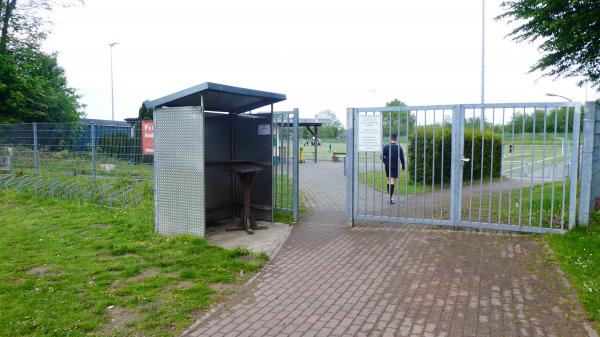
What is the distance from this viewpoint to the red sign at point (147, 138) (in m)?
10.4

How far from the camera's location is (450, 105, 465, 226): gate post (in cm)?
770

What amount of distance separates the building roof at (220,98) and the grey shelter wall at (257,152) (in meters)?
0.26

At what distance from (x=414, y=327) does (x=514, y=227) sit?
13.4ft

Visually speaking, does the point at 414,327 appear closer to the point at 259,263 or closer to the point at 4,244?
the point at 259,263

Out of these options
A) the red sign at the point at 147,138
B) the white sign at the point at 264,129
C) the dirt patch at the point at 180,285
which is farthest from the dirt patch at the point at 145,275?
the red sign at the point at 147,138

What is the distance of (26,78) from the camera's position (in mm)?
24000

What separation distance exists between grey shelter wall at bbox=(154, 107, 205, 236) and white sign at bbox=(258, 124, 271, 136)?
1744 mm

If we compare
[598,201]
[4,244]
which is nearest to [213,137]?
[4,244]

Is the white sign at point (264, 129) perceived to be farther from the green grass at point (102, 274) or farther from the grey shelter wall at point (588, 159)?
the grey shelter wall at point (588, 159)

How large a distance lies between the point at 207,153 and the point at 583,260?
606cm

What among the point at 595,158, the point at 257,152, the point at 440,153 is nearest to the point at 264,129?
Answer: the point at 257,152

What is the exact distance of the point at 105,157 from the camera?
1175cm

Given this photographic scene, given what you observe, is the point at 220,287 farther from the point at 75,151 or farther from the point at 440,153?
the point at 440,153

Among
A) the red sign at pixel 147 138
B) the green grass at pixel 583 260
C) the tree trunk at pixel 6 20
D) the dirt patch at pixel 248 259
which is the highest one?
the tree trunk at pixel 6 20
